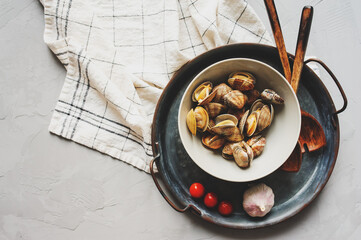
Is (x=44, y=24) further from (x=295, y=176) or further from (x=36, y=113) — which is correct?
(x=295, y=176)

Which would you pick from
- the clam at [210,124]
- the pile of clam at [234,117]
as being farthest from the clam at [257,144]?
the clam at [210,124]

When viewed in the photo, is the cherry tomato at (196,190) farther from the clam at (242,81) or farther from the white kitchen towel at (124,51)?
the clam at (242,81)

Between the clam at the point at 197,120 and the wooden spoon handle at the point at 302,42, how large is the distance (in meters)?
0.26

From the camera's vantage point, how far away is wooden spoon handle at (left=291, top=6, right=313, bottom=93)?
2.36 ft

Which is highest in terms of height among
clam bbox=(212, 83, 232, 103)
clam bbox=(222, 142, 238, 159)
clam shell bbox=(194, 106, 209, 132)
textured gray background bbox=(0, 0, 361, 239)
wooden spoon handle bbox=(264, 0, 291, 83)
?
wooden spoon handle bbox=(264, 0, 291, 83)

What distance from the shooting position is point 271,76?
731 mm

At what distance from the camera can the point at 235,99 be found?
73 centimetres

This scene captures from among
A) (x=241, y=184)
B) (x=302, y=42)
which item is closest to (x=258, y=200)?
(x=241, y=184)

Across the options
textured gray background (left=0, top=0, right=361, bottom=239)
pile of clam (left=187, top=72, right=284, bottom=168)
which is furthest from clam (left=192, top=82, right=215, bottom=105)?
textured gray background (left=0, top=0, right=361, bottom=239)

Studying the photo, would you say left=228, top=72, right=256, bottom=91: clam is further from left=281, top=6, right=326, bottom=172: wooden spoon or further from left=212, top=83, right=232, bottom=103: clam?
left=281, top=6, right=326, bottom=172: wooden spoon

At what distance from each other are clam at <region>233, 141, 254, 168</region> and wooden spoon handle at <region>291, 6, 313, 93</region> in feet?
0.71

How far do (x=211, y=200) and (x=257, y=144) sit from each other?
205mm

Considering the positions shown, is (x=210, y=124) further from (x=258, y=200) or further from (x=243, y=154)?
(x=258, y=200)

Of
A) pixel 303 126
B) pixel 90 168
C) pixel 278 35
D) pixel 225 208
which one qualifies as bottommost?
pixel 90 168
